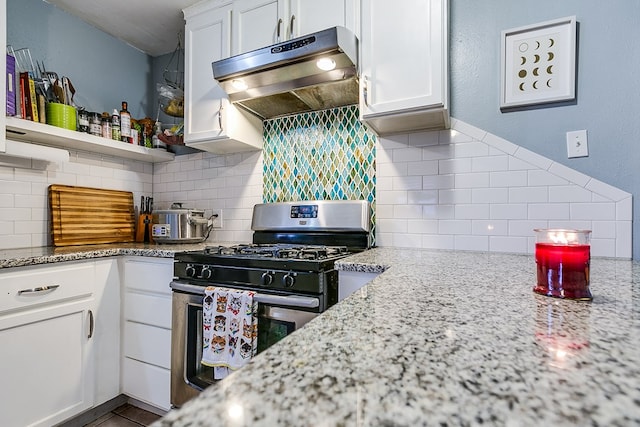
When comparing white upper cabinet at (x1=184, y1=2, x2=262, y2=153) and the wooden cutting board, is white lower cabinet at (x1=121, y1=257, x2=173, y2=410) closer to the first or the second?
the wooden cutting board

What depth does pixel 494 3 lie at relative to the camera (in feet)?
5.33

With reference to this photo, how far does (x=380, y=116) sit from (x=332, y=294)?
865mm

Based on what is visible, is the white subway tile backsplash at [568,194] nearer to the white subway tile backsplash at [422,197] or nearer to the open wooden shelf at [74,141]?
the white subway tile backsplash at [422,197]

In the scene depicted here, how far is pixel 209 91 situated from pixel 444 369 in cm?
209

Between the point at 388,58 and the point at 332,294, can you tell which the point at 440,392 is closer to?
the point at 332,294

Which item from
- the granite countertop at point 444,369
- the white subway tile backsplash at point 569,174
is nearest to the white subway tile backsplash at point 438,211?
the white subway tile backsplash at point 569,174

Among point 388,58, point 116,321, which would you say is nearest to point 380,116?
point 388,58

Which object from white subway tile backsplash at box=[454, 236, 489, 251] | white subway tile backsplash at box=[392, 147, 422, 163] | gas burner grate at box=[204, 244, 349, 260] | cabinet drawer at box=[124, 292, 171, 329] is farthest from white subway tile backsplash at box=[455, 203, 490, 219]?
cabinet drawer at box=[124, 292, 171, 329]

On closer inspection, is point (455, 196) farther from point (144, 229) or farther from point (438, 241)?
point (144, 229)

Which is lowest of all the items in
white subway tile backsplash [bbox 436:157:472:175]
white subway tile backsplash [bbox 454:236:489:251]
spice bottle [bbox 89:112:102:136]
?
white subway tile backsplash [bbox 454:236:489:251]

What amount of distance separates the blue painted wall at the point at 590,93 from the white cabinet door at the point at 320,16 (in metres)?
0.64

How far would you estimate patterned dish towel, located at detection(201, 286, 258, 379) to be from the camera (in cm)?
133

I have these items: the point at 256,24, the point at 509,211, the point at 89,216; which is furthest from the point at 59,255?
the point at 509,211

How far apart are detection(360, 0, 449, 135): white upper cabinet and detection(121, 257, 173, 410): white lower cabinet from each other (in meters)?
1.36
